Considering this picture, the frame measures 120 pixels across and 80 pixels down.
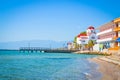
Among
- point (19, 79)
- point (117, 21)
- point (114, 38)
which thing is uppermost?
point (117, 21)

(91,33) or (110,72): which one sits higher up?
(91,33)

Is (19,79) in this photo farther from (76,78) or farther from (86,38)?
(86,38)

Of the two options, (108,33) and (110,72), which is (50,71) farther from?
(108,33)

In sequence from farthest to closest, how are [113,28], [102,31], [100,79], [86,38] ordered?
[86,38] < [102,31] < [113,28] < [100,79]

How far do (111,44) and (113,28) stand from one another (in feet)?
19.8

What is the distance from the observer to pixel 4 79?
22.5 meters

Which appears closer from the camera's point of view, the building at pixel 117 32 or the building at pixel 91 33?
the building at pixel 117 32

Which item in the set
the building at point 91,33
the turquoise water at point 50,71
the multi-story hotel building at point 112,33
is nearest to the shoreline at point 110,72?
the turquoise water at point 50,71

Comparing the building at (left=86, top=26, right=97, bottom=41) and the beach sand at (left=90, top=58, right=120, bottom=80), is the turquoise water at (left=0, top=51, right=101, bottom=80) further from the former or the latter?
the building at (left=86, top=26, right=97, bottom=41)

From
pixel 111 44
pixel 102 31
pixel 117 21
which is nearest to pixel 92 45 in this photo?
pixel 102 31

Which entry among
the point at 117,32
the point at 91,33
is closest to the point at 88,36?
the point at 91,33

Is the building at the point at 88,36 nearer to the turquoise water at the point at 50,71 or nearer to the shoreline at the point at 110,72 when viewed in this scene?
the turquoise water at the point at 50,71

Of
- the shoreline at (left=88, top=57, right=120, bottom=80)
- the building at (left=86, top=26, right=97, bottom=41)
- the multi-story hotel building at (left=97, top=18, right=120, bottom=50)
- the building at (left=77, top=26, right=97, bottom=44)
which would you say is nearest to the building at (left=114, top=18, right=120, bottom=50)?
the multi-story hotel building at (left=97, top=18, right=120, bottom=50)

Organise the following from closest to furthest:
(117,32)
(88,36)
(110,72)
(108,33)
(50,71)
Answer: (110,72), (50,71), (117,32), (108,33), (88,36)
